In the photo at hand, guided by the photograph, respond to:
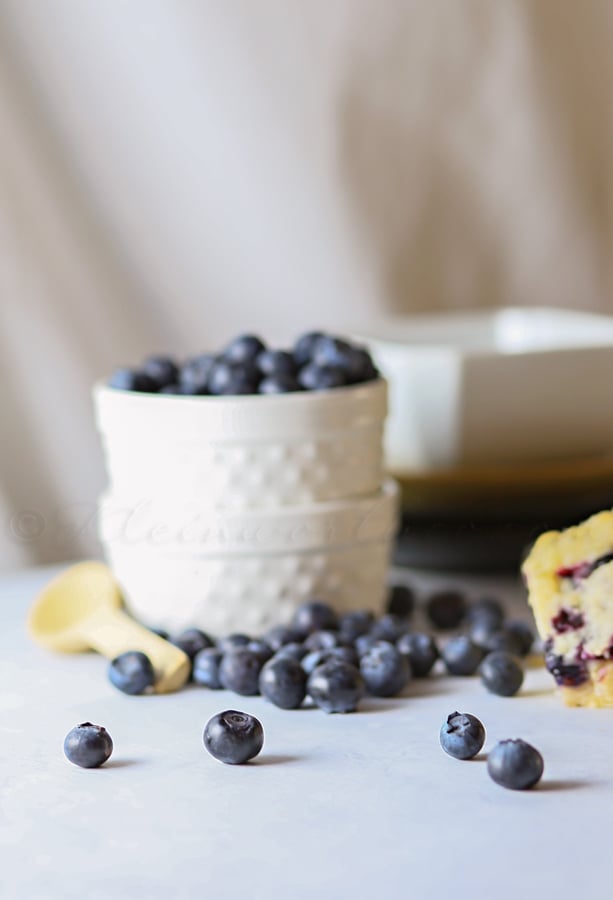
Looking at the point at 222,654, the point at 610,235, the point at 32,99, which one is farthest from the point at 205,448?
the point at 610,235

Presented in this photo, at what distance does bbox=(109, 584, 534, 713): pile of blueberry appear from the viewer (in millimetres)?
937

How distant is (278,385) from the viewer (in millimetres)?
1092

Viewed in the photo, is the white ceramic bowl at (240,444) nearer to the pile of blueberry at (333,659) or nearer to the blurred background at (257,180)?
the pile of blueberry at (333,659)

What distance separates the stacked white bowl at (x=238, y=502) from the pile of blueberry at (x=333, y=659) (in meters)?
0.03

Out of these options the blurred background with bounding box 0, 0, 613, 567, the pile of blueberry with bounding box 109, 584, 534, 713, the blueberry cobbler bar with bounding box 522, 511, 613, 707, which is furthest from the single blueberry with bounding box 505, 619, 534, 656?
the blurred background with bounding box 0, 0, 613, 567

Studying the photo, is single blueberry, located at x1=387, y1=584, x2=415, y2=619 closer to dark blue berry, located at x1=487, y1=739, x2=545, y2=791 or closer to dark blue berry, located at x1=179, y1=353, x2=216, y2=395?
dark blue berry, located at x1=179, y1=353, x2=216, y2=395

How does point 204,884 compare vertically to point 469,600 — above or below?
above

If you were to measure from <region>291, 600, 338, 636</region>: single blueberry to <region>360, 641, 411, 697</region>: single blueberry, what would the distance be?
0.37ft

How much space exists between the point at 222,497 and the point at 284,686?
0.69ft

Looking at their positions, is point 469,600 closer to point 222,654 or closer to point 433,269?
point 222,654

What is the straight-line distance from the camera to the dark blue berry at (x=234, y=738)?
82 cm

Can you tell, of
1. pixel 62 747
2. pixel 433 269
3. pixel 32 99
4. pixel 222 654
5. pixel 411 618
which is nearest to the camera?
pixel 62 747

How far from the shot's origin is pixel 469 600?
1265 millimetres

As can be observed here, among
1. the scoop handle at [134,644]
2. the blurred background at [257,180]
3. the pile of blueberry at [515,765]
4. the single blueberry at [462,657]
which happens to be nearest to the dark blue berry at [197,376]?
the scoop handle at [134,644]
